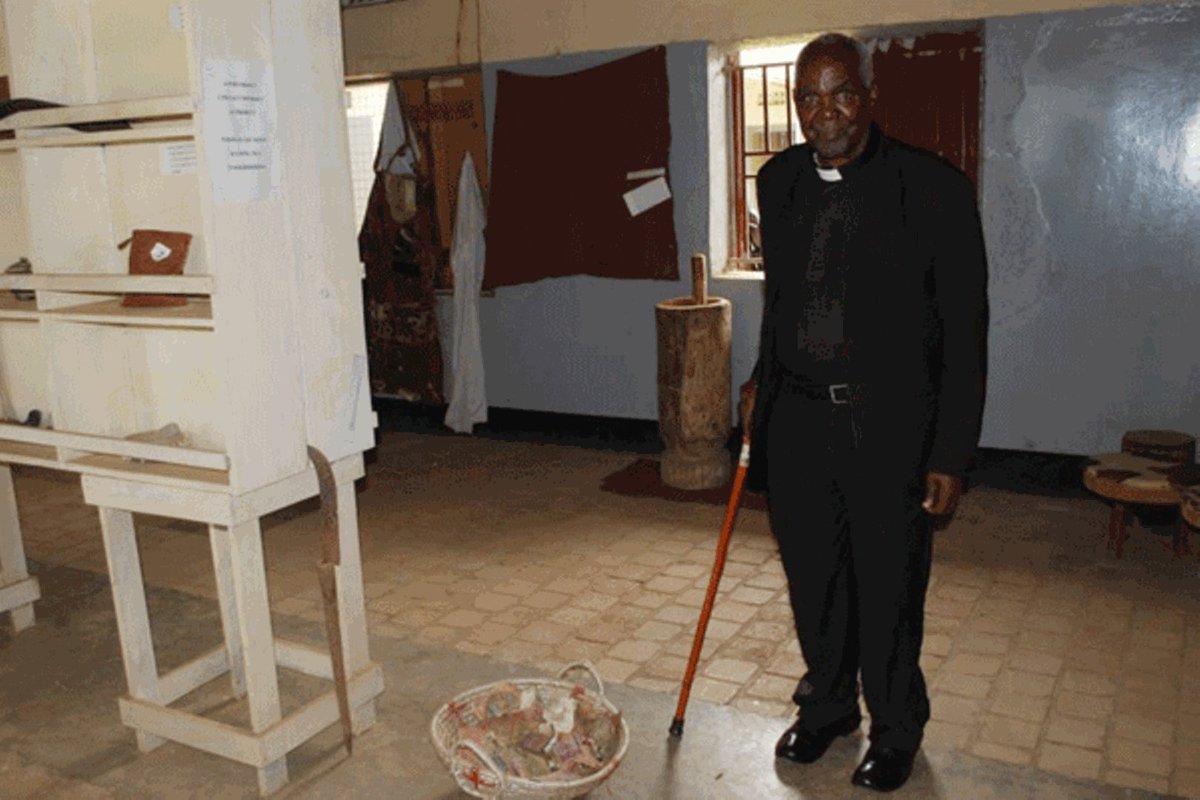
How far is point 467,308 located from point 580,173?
4.20 feet

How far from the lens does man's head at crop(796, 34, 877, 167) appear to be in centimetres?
281

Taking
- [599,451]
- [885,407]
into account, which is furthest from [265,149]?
[599,451]

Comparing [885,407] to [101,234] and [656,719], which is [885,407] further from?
[101,234]

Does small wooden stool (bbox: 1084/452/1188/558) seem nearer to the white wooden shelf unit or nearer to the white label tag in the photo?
the white wooden shelf unit

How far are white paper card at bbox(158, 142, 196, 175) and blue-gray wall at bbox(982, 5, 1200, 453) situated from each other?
4149mm

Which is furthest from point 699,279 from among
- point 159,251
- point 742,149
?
point 159,251

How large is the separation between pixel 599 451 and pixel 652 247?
143cm

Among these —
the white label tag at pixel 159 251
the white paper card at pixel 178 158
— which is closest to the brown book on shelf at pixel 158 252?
the white label tag at pixel 159 251

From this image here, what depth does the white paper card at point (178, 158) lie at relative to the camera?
11.0ft

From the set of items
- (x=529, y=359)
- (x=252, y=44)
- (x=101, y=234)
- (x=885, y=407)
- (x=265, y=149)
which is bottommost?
(x=529, y=359)

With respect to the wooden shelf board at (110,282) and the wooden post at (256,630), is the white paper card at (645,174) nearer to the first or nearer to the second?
the wooden shelf board at (110,282)

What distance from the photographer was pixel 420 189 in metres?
7.63

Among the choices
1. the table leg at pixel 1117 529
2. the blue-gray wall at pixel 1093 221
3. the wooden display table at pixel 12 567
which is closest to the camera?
the wooden display table at pixel 12 567

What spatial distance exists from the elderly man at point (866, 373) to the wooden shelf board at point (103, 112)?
167 cm
